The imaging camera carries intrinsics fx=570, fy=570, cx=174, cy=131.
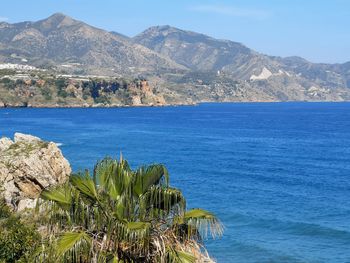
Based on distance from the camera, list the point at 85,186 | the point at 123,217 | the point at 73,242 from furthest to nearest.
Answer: the point at 85,186
the point at 123,217
the point at 73,242

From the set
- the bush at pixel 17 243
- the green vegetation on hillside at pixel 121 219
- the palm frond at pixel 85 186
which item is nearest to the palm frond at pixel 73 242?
the green vegetation on hillside at pixel 121 219

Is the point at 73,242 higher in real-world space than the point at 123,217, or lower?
lower

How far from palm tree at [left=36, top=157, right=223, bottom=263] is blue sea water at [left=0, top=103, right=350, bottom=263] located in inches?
914

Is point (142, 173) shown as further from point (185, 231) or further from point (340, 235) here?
point (340, 235)

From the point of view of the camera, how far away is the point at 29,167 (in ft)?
123

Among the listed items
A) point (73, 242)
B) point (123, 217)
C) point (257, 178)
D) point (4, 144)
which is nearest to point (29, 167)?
point (4, 144)

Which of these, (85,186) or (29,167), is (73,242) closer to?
(85,186)

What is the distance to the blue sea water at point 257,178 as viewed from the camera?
134 ft

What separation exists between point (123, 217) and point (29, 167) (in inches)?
991

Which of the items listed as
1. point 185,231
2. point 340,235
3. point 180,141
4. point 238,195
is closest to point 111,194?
point 185,231

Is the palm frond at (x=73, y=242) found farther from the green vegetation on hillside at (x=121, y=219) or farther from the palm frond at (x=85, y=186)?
the palm frond at (x=85, y=186)

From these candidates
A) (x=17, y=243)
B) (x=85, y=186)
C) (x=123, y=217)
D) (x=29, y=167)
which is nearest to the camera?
(x=123, y=217)

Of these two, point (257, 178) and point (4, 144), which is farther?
point (257, 178)

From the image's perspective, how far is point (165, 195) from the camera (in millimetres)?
14242
